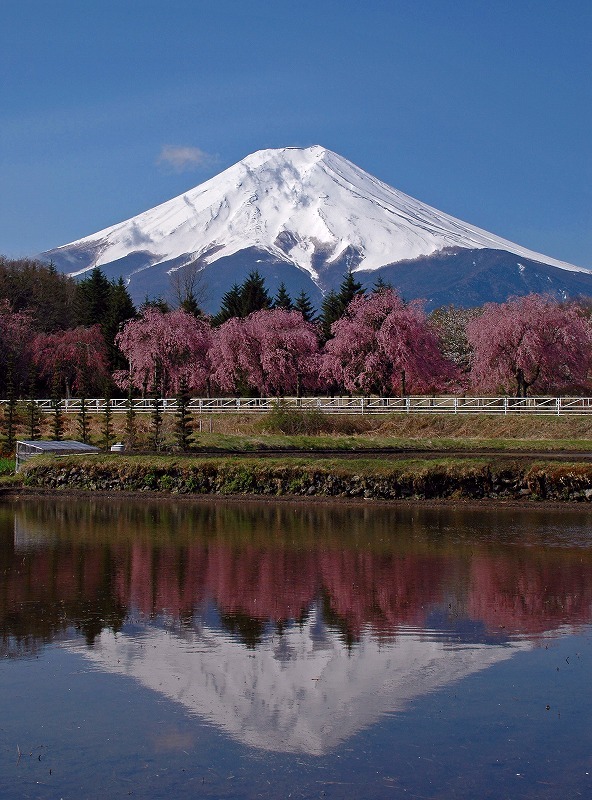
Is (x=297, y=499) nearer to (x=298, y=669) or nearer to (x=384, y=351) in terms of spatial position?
(x=298, y=669)

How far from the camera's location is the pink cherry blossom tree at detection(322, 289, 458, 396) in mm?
59750

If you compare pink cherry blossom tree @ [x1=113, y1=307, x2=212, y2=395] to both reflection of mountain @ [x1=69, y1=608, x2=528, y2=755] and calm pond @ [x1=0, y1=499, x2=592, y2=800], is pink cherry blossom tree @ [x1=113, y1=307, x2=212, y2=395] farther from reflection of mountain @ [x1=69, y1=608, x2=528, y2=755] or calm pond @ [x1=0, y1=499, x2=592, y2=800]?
reflection of mountain @ [x1=69, y1=608, x2=528, y2=755]

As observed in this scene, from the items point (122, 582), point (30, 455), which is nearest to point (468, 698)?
point (122, 582)

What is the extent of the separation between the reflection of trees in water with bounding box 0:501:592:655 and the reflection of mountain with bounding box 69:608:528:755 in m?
0.46

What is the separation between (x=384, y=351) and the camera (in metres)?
60.3

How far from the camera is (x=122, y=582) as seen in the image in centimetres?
1551

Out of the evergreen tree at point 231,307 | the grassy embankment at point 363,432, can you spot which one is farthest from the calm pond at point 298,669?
the evergreen tree at point 231,307

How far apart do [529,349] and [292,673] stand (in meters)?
48.2

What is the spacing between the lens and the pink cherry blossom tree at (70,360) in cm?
6378

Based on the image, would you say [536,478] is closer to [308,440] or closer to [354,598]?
[354,598]

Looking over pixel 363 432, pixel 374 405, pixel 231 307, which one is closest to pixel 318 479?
pixel 363 432

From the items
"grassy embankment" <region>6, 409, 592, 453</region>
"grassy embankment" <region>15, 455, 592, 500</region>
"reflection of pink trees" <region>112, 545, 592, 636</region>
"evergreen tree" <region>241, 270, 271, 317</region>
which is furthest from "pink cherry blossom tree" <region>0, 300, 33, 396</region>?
"reflection of pink trees" <region>112, 545, 592, 636</region>

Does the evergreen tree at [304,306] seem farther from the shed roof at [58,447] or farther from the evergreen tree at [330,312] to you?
the shed roof at [58,447]

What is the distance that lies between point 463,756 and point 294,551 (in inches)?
394
